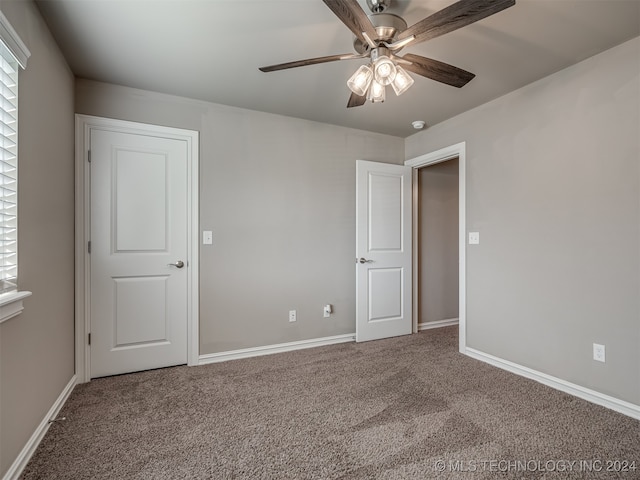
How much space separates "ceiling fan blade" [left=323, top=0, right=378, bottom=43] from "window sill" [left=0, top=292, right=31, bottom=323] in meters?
1.81

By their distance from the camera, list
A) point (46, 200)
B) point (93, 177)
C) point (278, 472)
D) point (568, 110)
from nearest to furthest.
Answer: point (278, 472)
point (46, 200)
point (568, 110)
point (93, 177)

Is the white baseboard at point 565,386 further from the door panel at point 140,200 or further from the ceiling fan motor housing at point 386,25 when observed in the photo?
the door panel at point 140,200

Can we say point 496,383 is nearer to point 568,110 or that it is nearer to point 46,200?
point 568,110

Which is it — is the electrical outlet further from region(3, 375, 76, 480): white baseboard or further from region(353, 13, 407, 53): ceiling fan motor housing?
region(3, 375, 76, 480): white baseboard

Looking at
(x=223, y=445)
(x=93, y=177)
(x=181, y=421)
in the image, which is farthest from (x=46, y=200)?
(x=223, y=445)

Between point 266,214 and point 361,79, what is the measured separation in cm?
177

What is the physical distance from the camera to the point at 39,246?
1815 millimetres

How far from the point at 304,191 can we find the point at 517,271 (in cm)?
211

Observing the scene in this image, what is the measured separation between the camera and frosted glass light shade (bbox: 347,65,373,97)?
1.70m

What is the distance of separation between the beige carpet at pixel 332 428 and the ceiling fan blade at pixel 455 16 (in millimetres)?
2089

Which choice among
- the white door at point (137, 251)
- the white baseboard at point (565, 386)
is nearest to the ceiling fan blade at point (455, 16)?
the white door at point (137, 251)

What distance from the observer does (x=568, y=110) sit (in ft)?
7.84

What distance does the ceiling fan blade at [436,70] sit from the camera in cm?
175

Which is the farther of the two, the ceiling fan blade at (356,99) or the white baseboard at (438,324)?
the white baseboard at (438,324)
